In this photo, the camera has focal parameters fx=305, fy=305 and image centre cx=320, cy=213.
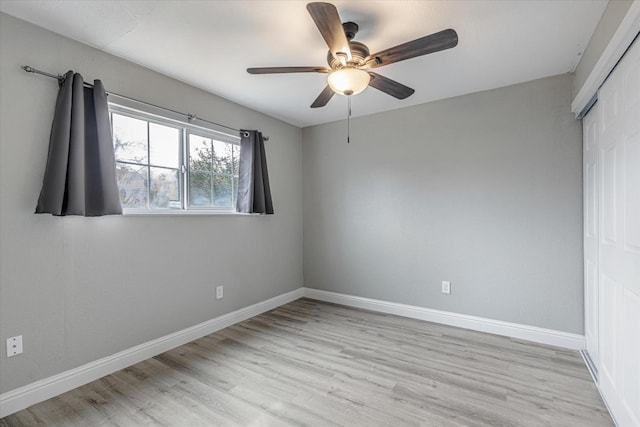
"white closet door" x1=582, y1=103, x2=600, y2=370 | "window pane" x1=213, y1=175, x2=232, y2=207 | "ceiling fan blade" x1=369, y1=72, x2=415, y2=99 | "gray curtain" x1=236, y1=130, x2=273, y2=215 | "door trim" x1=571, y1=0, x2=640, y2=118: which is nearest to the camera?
"door trim" x1=571, y1=0, x2=640, y2=118

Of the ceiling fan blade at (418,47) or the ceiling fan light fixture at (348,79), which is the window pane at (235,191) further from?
the ceiling fan blade at (418,47)

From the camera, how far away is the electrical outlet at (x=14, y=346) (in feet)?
5.86

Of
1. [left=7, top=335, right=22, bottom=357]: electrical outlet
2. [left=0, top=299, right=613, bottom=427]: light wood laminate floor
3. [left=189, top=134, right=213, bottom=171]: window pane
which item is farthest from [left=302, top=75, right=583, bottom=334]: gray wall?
[left=7, top=335, right=22, bottom=357]: electrical outlet

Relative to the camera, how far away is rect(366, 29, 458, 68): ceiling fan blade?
59.5 inches

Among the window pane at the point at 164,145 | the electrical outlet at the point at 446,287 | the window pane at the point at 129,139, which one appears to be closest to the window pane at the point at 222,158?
the window pane at the point at 164,145

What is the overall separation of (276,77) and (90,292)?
217 cm

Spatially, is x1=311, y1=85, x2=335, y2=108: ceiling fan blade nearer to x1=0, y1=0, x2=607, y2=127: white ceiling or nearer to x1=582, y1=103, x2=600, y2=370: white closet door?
x1=0, y1=0, x2=607, y2=127: white ceiling

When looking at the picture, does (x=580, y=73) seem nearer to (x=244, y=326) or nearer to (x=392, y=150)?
(x=392, y=150)

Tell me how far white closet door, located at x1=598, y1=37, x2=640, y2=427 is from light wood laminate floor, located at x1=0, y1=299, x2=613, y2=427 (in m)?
0.29

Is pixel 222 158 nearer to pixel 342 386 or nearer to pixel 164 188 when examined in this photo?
pixel 164 188

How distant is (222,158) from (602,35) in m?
3.05

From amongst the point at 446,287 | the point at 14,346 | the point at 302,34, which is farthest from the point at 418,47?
the point at 14,346

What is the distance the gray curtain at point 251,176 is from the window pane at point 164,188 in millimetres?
671

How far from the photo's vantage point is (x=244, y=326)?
10.3ft
